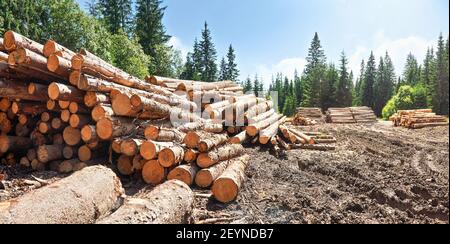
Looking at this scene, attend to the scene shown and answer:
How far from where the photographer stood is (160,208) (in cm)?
382

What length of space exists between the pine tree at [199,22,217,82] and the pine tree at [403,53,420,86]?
38.9 metres

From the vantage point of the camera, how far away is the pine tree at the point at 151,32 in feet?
101

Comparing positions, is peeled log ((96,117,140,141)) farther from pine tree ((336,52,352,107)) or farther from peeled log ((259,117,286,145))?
pine tree ((336,52,352,107))

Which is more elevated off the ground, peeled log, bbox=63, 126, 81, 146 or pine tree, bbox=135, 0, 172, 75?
pine tree, bbox=135, 0, 172, 75

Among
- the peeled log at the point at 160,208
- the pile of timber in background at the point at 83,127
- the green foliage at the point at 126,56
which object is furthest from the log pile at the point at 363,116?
the peeled log at the point at 160,208

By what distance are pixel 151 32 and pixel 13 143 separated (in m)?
26.5

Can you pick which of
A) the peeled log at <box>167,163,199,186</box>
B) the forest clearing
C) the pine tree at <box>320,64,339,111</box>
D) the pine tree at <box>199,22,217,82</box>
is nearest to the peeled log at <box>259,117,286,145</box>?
the forest clearing

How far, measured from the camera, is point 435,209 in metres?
5.21

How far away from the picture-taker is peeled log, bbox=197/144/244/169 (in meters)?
6.32

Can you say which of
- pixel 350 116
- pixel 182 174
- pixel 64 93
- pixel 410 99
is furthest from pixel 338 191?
pixel 410 99

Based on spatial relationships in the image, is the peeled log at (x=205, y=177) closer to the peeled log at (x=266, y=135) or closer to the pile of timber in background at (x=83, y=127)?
the pile of timber in background at (x=83, y=127)
